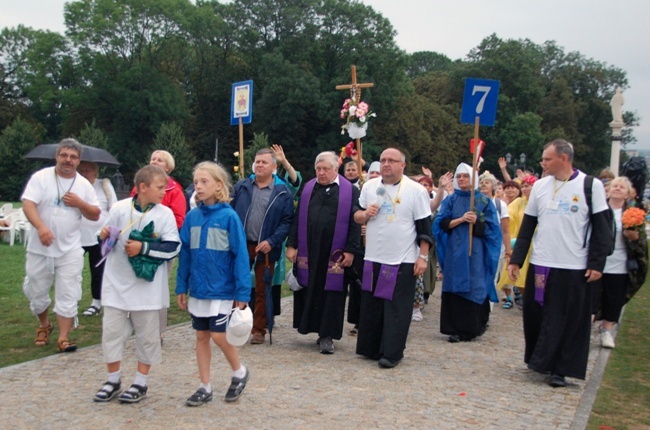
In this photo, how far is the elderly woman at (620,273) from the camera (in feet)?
27.7

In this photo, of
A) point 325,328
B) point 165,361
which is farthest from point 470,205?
point 165,361

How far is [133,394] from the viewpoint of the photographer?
5664 mm

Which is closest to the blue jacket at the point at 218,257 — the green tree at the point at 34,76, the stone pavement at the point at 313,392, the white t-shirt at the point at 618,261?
the stone pavement at the point at 313,392

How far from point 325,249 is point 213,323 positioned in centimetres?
243

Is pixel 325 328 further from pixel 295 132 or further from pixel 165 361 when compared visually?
pixel 295 132

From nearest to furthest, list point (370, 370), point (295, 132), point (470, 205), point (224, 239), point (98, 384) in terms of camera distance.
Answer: point (224, 239) < point (98, 384) < point (370, 370) < point (470, 205) < point (295, 132)

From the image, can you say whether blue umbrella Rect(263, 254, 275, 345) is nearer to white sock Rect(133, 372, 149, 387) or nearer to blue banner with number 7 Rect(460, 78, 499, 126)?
white sock Rect(133, 372, 149, 387)

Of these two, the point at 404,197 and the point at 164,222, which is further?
the point at 404,197

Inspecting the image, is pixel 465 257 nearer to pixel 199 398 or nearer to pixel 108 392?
pixel 199 398

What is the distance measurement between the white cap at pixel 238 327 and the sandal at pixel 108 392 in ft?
3.25

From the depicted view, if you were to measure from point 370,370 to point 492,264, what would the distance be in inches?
106

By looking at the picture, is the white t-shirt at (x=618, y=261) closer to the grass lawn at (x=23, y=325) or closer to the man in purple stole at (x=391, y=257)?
the man in purple stole at (x=391, y=257)

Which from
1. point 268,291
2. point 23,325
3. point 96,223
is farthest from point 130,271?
point 23,325

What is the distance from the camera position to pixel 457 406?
19.4ft
